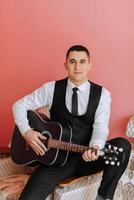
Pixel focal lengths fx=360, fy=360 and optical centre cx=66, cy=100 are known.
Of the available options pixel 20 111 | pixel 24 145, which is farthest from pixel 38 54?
pixel 24 145

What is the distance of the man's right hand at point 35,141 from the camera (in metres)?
1.87

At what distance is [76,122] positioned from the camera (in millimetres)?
1961

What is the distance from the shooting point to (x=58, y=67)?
2473mm

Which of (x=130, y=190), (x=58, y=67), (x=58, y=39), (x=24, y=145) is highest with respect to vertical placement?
(x=58, y=39)

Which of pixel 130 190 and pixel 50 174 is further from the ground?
pixel 50 174

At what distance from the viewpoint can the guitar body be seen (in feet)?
6.09

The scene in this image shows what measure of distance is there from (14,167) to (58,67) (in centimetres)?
74

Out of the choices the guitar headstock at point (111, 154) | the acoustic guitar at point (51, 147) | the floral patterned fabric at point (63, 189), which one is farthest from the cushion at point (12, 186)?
the guitar headstock at point (111, 154)

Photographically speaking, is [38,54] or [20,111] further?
[38,54]

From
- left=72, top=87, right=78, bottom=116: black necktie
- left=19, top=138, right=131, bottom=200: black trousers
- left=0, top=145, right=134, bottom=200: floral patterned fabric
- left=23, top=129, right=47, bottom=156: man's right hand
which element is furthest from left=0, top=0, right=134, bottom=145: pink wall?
left=23, top=129, right=47, bottom=156: man's right hand

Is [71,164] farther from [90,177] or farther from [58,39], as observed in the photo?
[58,39]

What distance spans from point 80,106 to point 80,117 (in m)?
0.06

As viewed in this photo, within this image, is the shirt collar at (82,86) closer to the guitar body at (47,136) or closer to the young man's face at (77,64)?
the young man's face at (77,64)

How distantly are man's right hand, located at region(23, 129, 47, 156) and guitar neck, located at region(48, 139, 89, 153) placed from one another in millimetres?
47
